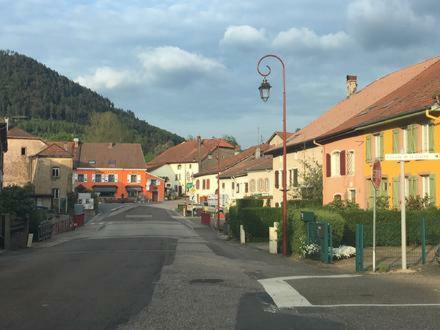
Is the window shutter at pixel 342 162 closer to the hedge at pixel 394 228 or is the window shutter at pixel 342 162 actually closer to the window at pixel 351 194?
the window at pixel 351 194

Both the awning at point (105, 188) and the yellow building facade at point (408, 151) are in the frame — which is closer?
the yellow building facade at point (408, 151)

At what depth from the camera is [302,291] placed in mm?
11219

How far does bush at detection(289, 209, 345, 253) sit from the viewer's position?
19328 mm

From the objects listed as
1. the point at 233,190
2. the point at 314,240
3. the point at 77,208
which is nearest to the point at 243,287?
the point at 314,240

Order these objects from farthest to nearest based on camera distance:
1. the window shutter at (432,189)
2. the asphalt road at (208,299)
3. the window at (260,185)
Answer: the window at (260,185) < the window shutter at (432,189) < the asphalt road at (208,299)

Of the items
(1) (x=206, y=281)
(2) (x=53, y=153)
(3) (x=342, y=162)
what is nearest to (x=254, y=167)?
(3) (x=342, y=162)

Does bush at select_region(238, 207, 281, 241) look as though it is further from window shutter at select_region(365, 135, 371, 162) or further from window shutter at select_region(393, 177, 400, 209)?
window shutter at select_region(393, 177, 400, 209)

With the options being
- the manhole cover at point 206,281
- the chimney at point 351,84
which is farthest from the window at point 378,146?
the manhole cover at point 206,281

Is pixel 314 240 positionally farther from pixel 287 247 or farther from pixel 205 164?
pixel 205 164

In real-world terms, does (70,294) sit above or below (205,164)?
below

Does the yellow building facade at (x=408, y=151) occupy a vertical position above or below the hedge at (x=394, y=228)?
above

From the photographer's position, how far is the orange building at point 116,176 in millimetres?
110125

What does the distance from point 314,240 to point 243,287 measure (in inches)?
299

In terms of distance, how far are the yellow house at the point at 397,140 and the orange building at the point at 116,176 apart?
7563 centimetres
